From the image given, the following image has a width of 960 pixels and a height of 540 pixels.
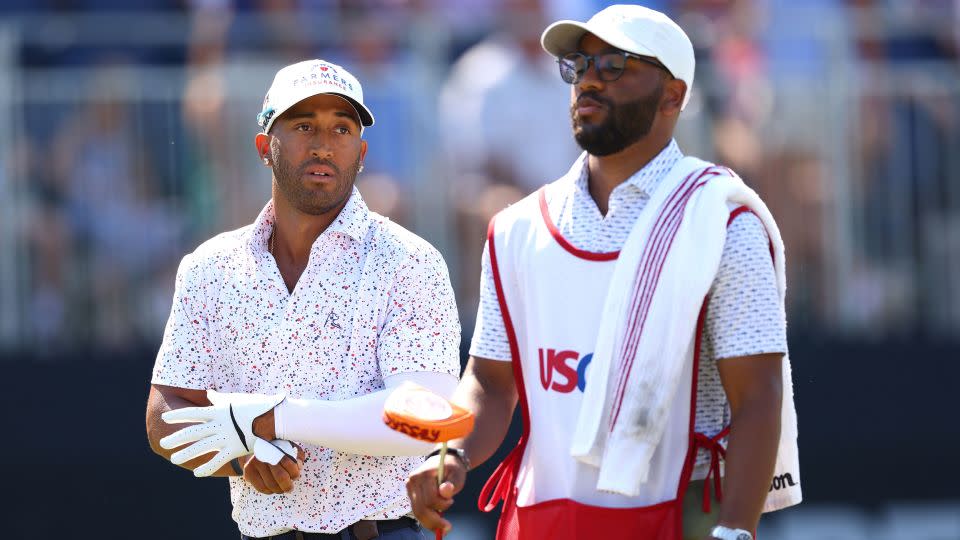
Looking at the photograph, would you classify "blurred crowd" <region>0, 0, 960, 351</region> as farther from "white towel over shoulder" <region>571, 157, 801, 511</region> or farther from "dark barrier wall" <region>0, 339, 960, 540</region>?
"white towel over shoulder" <region>571, 157, 801, 511</region>

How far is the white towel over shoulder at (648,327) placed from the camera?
13.2ft

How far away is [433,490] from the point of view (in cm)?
409

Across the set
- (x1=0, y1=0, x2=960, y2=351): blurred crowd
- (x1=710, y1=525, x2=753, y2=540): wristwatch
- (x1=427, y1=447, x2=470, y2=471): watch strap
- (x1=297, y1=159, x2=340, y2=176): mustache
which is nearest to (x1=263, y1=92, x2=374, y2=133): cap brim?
(x1=297, y1=159, x2=340, y2=176): mustache

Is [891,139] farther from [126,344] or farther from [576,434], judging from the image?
[576,434]

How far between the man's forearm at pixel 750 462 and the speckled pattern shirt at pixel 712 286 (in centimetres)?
16

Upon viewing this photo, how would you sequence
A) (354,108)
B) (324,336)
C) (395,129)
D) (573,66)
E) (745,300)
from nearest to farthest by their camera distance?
(745,300) < (573,66) < (324,336) < (354,108) < (395,129)

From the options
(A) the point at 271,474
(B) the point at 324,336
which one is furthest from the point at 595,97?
(A) the point at 271,474

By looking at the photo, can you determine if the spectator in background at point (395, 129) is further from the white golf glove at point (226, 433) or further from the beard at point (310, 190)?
the white golf glove at point (226, 433)

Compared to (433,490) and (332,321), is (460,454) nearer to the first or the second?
(433,490)

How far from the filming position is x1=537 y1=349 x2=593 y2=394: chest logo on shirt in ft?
13.7

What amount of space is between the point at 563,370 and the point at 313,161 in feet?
3.41


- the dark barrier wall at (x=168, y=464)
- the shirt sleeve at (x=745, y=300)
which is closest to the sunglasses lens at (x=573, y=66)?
the shirt sleeve at (x=745, y=300)

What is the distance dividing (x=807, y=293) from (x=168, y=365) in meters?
4.92

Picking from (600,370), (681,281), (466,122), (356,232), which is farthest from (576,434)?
(466,122)
